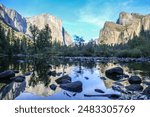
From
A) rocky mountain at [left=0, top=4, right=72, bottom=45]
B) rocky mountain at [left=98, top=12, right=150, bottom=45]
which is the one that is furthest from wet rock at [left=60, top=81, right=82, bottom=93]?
rocky mountain at [left=98, top=12, right=150, bottom=45]

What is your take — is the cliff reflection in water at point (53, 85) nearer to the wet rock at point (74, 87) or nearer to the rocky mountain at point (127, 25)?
the wet rock at point (74, 87)

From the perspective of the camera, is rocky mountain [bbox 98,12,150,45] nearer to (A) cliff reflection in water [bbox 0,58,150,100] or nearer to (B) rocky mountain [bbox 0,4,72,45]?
(B) rocky mountain [bbox 0,4,72,45]

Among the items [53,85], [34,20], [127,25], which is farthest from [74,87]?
[127,25]

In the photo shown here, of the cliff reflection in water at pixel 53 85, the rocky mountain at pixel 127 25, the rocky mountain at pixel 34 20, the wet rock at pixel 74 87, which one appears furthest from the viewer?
the rocky mountain at pixel 127 25

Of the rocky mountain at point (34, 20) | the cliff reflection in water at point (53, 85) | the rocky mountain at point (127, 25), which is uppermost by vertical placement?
the rocky mountain at point (127, 25)

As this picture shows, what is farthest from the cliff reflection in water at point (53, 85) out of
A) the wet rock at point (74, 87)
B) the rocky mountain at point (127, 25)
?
the rocky mountain at point (127, 25)

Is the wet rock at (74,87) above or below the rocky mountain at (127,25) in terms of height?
below

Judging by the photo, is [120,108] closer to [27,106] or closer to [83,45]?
[27,106]

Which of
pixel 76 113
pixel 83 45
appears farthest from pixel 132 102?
pixel 83 45

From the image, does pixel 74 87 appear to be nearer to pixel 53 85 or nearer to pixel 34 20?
pixel 53 85

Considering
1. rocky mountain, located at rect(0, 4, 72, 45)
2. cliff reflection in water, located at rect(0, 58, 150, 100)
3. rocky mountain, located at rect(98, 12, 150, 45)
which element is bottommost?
cliff reflection in water, located at rect(0, 58, 150, 100)

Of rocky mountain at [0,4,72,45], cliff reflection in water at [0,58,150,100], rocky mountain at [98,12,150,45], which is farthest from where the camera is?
rocky mountain at [98,12,150,45]

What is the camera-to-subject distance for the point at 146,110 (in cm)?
145

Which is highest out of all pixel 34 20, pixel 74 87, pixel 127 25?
pixel 127 25
